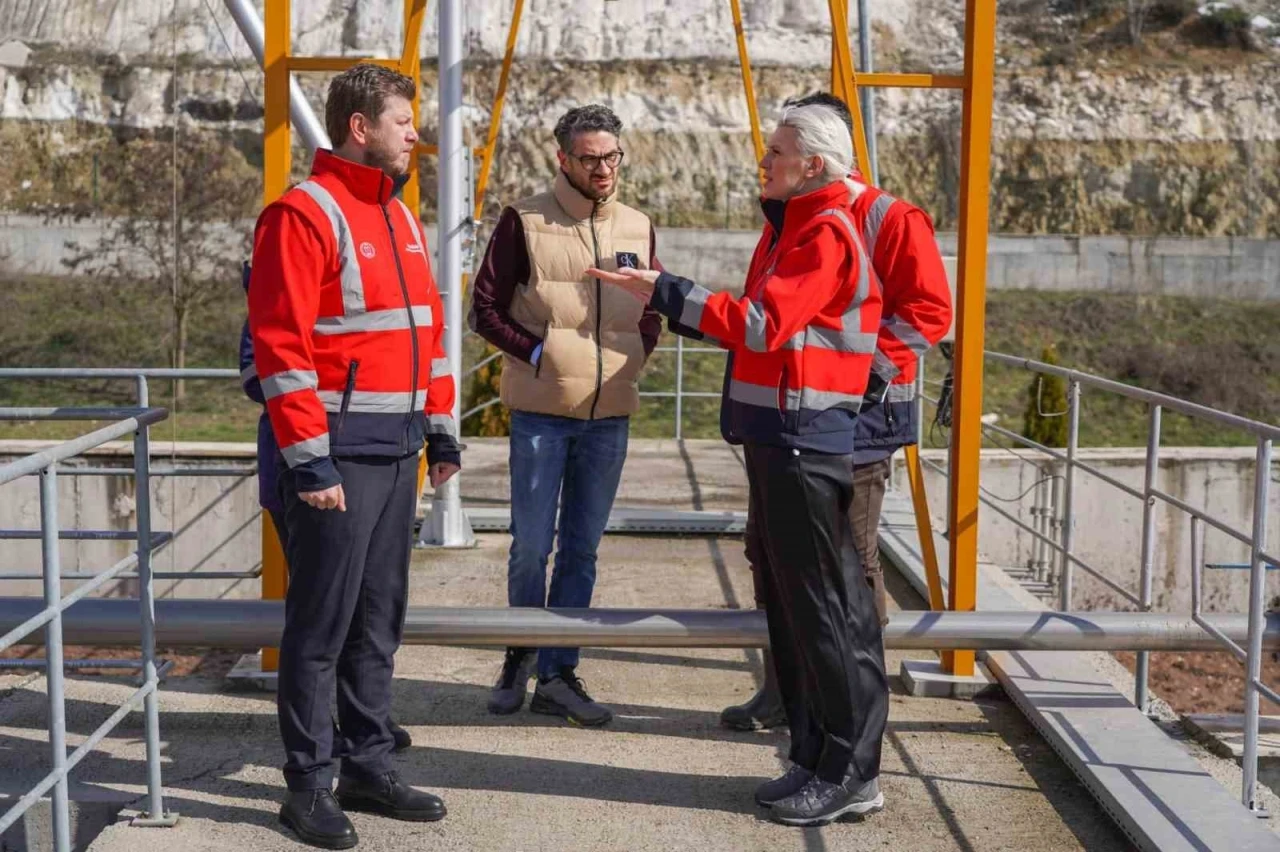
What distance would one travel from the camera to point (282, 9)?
4574mm

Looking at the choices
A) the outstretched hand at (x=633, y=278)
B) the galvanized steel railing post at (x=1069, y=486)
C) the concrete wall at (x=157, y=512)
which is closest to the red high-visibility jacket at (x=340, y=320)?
the outstretched hand at (x=633, y=278)

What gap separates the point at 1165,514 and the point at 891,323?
1039cm

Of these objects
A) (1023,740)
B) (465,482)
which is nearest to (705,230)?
(465,482)

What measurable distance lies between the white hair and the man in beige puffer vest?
88 centimetres

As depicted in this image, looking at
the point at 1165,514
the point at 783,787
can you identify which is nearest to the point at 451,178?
the point at 783,787

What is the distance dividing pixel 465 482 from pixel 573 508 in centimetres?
494

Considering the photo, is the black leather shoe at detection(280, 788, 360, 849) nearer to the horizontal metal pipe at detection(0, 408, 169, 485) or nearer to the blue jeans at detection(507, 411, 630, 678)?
the horizontal metal pipe at detection(0, 408, 169, 485)

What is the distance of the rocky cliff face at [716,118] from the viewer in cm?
3322

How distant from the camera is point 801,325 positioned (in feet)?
11.1

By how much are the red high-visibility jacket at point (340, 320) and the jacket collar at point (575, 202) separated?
79 cm

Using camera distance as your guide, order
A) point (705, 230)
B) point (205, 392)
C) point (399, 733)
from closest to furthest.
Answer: point (399, 733) → point (205, 392) → point (705, 230)

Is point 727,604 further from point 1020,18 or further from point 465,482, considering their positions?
point 1020,18

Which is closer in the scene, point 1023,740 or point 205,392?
point 1023,740

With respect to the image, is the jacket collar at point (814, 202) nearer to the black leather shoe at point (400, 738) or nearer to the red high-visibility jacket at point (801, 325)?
the red high-visibility jacket at point (801, 325)
